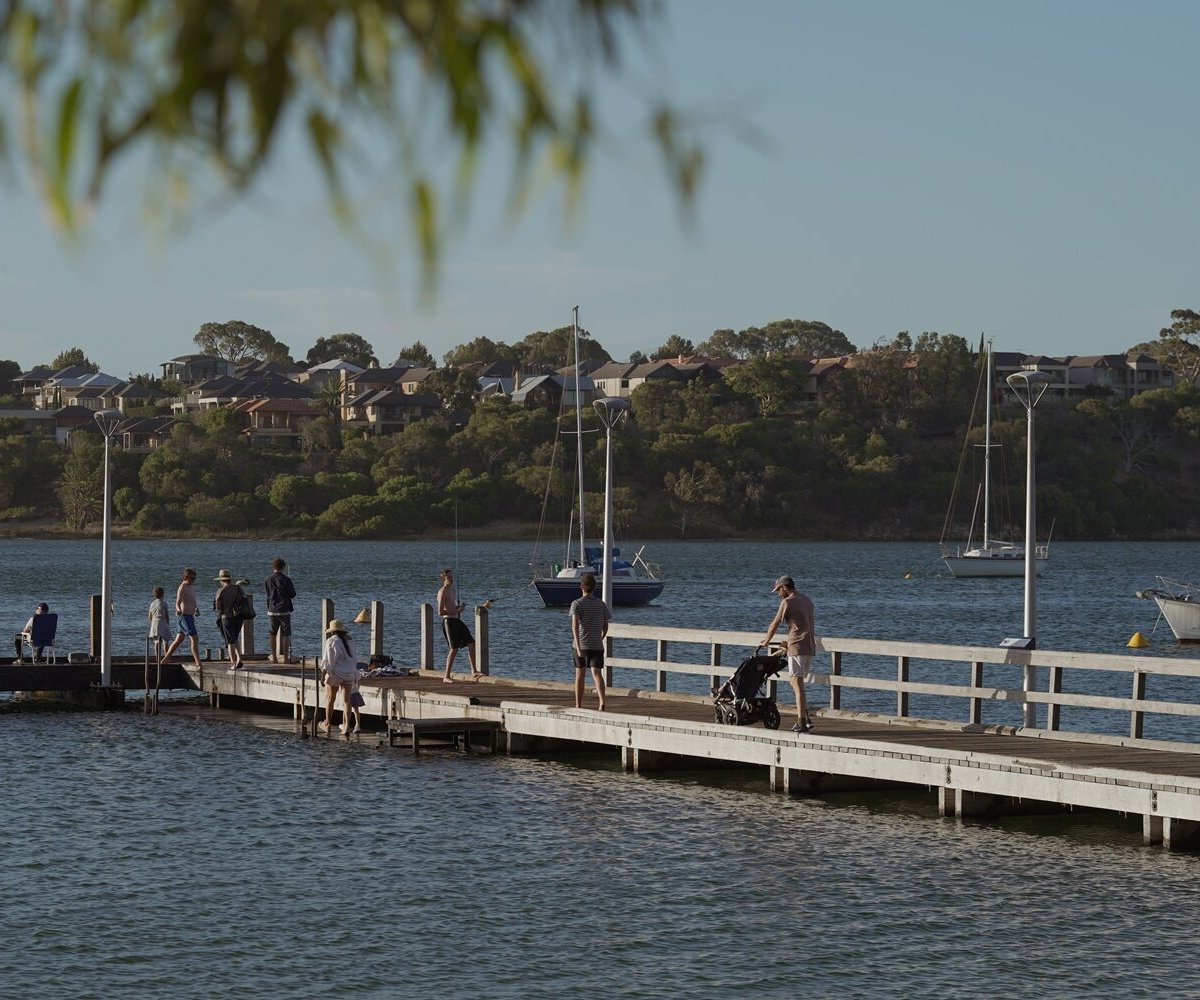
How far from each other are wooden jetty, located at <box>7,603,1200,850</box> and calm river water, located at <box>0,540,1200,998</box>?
0.49 meters

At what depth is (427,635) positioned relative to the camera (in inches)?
1244

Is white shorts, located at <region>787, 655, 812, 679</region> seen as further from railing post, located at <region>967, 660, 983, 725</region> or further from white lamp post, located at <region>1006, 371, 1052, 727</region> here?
white lamp post, located at <region>1006, 371, 1052, 727</region>

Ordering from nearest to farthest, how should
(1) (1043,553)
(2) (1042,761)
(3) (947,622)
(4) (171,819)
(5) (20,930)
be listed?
(5) (20,930), (2) (1042,761), (4) (171,819), (3) (947,622), (1) (1043,553)

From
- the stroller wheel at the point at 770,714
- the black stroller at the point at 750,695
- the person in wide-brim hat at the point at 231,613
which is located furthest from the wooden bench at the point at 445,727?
the person in wide-brim hat at the point at 231,613

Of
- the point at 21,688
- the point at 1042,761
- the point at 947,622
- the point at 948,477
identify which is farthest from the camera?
the point at 948,477

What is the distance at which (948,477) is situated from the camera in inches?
6718

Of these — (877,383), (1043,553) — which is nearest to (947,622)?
(1043,553)

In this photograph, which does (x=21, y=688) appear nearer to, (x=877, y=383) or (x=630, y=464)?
(x=630, y=464)

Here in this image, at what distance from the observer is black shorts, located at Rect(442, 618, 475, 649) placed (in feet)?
91.7

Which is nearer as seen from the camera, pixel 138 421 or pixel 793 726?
pixel 793 726

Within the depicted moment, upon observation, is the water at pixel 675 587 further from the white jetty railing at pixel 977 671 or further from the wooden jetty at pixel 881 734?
the white jetty railing at pixel 977 671

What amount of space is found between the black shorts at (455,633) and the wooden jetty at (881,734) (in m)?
0.75

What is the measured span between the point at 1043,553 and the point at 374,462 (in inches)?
3249

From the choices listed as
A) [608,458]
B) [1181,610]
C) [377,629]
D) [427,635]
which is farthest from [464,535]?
[608,458]
